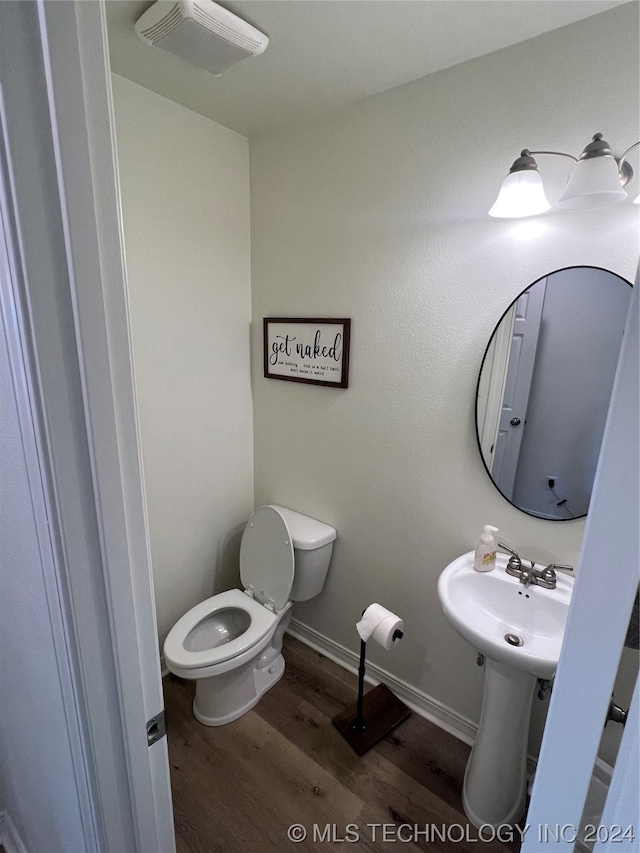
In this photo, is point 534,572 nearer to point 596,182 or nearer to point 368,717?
point 368,717

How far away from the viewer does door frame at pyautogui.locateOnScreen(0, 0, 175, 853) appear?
0.48 metres

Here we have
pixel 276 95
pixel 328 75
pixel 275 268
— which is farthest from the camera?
pixel 275 268

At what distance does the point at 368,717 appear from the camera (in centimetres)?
177

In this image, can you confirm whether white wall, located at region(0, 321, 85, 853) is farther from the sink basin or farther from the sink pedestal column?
the sink pedestal column

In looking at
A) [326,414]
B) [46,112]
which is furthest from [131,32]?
[326,414]

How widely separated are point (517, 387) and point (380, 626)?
99 centimetres

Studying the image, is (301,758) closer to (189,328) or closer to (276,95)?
(189,328)

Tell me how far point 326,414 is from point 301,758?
1.37 metres

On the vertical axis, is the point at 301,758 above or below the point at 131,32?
below

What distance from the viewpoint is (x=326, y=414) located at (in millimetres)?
1898

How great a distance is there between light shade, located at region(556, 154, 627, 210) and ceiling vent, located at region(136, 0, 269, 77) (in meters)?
0.97

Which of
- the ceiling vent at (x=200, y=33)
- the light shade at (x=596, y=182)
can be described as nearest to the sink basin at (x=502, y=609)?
the light shade at (x=596, y=182)

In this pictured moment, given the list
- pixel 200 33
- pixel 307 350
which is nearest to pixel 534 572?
pixel 307 350

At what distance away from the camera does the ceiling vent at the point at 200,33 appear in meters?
1.09
